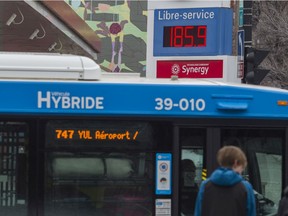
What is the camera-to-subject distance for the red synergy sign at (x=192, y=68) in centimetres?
1395

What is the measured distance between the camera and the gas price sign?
45.9 feet

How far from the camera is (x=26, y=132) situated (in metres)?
5.72

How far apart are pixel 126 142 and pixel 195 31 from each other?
8628 millimetres

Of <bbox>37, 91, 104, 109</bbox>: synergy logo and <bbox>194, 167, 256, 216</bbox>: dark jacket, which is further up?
<bbox>37, 91, 104, 109</bbox>: synergy logo

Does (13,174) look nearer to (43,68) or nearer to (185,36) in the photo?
(43,68)

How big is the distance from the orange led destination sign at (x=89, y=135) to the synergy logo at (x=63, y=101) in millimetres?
241

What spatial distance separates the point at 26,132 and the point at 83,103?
2.07 ft

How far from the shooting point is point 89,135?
5.77m

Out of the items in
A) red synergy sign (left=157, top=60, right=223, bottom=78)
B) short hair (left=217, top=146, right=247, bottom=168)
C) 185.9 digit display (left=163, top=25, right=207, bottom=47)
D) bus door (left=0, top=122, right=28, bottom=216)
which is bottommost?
bus door (left=0, top=122, right=28, bottom=216)

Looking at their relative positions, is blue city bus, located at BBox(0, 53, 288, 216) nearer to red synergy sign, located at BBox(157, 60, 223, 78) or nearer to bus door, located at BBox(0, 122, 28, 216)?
bus door, located at BBox(0, 122, 28, 216)

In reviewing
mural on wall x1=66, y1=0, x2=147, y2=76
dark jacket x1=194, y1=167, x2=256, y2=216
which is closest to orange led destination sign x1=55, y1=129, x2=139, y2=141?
dark jacket x1=194, y1=167, x2=256, y2=216

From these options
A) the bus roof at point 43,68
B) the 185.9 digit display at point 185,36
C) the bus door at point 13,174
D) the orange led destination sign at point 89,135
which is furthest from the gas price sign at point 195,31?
the bus door at point 13,174

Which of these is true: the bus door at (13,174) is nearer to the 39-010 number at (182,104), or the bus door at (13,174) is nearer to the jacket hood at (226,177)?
the 39-010 number at (182,104)

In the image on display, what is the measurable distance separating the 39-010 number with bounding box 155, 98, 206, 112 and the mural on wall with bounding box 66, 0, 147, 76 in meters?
→ 52.8
